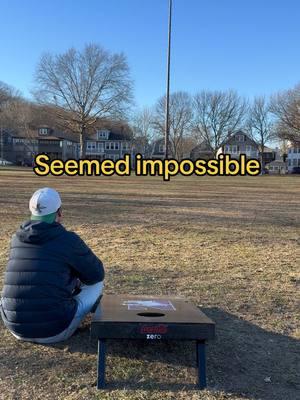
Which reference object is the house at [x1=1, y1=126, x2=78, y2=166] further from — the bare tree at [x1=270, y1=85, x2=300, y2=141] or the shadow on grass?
the shadow on grass

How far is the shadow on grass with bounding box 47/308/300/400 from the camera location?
3.12 meters

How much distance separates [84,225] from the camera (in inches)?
391

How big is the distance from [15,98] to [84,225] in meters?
72.4

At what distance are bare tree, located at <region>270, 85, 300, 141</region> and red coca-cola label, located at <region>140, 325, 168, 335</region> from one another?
195 ft

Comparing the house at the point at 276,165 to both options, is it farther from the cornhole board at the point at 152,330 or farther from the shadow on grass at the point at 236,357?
the cornhole board at the point at 152,330

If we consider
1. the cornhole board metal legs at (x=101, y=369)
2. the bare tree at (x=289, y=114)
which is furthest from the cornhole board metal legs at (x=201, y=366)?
the bare tree at (x=289, y=114)

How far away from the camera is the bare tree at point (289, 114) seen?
6022 cm

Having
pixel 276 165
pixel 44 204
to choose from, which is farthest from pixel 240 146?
pixel 44 204

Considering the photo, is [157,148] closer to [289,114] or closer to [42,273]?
[289,114]

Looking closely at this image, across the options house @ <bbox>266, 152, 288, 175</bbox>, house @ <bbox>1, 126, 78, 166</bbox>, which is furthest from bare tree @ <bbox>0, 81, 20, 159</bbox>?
house @ <bbox>266, 152, 288, 175</bbox>

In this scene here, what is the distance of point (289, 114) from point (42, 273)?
61722 millimetres

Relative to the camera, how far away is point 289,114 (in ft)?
202

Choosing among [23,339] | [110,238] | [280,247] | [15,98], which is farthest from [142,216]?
[15,98]

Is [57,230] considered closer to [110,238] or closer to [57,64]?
[110,238]
